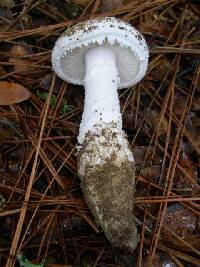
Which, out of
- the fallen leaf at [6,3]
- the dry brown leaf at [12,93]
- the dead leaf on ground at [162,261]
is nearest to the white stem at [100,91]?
the dry brown leaf at [12,93]

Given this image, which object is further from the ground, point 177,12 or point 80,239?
point 177,12

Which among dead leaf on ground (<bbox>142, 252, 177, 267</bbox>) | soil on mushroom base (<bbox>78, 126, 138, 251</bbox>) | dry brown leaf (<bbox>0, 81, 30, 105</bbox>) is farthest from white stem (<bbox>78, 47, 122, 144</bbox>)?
dead leaf on ground (<bbox>142, 252, 177, 267</bbox>)

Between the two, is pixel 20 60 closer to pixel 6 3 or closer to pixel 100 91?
pixel 6 3

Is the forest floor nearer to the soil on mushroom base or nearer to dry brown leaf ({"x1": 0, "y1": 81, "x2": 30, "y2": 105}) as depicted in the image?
dry brown leaf ({"x1": 0, "y1": 81, "x2": 30, "y2": 105})

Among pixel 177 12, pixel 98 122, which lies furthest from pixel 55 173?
pixel 177 12

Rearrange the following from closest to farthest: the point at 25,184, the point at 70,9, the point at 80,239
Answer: the point at 80,239, the point at 25,184, the point at 70,9

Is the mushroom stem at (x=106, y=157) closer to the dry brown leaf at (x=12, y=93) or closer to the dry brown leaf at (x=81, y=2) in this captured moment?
the dry brown leaf at (x=12, y=93)

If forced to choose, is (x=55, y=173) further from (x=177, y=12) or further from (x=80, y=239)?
(x=177, y=12)
